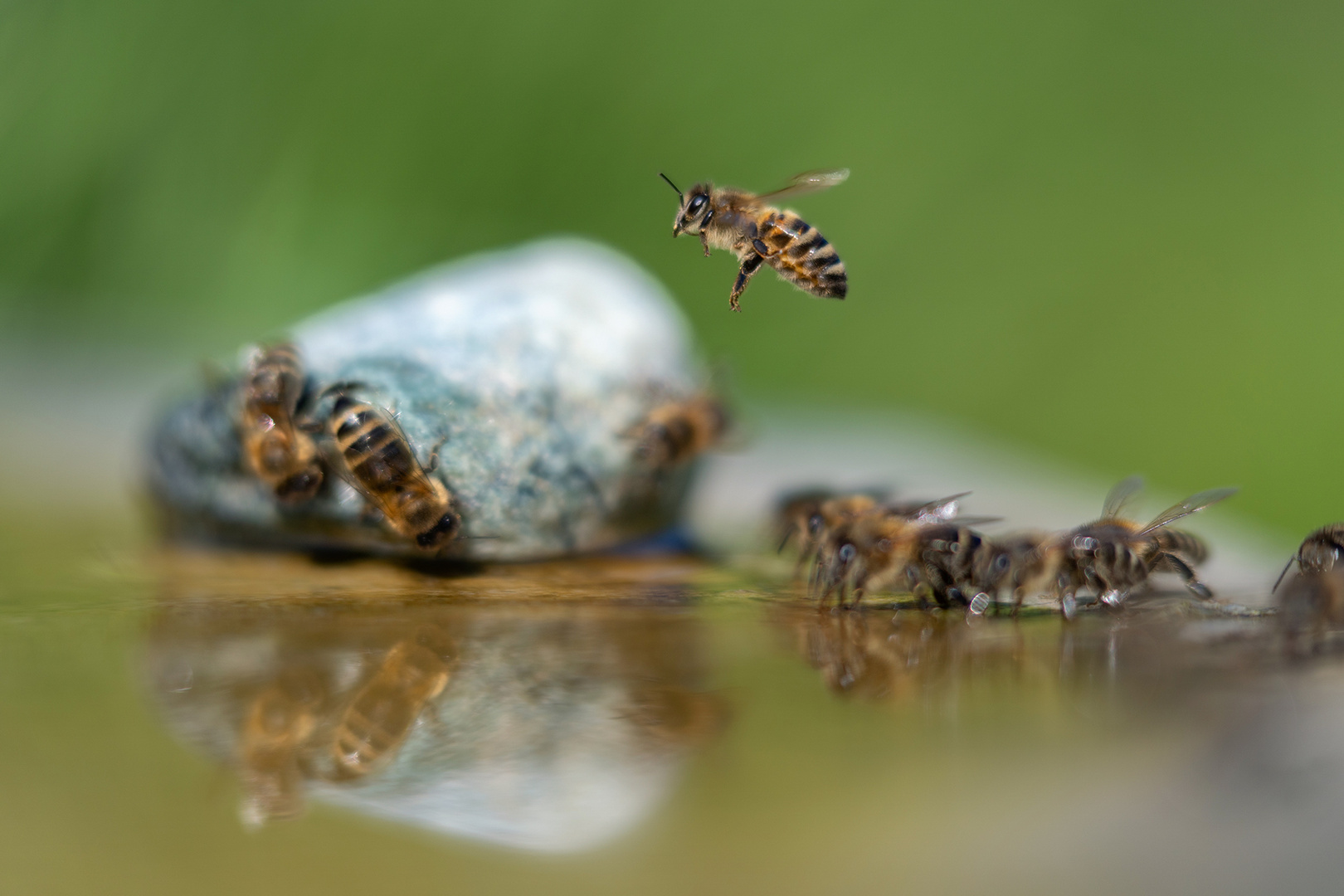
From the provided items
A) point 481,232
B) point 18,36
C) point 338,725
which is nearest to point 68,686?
point 338,725

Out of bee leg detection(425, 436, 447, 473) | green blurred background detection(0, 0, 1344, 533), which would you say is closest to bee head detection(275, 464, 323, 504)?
bee leg detection(425, 436, 447, 473)

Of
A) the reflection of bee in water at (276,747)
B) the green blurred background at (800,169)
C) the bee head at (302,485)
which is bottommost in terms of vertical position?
the reflection of bee in water at (276,747)

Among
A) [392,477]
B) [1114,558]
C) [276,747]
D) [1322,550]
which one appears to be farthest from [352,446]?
[1322,550]

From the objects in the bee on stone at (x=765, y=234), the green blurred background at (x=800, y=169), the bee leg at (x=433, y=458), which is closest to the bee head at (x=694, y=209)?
the bee on stone at (x=765, y=234)

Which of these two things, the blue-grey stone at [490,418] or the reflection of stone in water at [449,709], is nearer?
the reflection of stone in water at [449,709]

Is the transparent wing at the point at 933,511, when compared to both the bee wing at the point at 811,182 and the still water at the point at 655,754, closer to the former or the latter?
the still water at the point at 655,754

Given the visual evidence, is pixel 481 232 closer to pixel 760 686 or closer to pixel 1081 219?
pixel 1081 219
